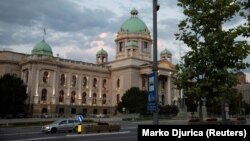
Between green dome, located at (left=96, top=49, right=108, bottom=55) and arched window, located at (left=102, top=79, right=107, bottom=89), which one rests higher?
green dome, located at (left=96, top=49, right=108, bottom=55)

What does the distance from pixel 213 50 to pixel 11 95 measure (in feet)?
221

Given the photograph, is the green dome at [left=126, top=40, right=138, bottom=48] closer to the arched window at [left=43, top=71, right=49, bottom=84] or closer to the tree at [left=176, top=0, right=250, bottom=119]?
the arched window at [left=43, top=71, right=49, bottom=84]

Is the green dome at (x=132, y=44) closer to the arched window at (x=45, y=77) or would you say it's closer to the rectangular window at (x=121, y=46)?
the rectangular window at (x=121, y=46)

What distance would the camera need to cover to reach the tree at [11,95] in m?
73.6

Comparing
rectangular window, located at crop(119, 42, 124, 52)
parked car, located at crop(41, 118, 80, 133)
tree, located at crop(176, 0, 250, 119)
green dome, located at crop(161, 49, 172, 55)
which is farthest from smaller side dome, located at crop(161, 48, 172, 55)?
tree, located at crop(176, 0, 250, 119)

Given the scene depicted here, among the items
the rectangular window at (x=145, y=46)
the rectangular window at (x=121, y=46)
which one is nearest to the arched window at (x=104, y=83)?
the rectangular window at (x=121, y=46)

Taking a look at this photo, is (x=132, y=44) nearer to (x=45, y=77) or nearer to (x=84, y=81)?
(x=84, y=81)

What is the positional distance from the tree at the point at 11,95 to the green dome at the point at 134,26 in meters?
51.0

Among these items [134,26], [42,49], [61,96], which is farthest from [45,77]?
[134,26]

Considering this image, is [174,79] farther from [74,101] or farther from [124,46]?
[124,46]

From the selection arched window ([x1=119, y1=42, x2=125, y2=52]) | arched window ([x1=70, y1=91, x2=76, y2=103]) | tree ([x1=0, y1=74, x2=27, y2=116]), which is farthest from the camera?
arched window ([x1=119, y1=42, x2=125, y2=52])

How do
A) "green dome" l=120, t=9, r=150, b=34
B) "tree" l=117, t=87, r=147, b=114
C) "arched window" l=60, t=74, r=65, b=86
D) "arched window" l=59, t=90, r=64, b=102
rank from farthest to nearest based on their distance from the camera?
"green dome" l=120, t=9, r=150, b=34
"arched window" l=60, t=74, r=65, b=86
"arched window" l=59, t=90, r=64, b=102
"tree" l=117, t=87, r=147, b=114

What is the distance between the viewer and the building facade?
94.1 metres

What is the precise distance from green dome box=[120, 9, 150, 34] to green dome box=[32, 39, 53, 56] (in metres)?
30.0
